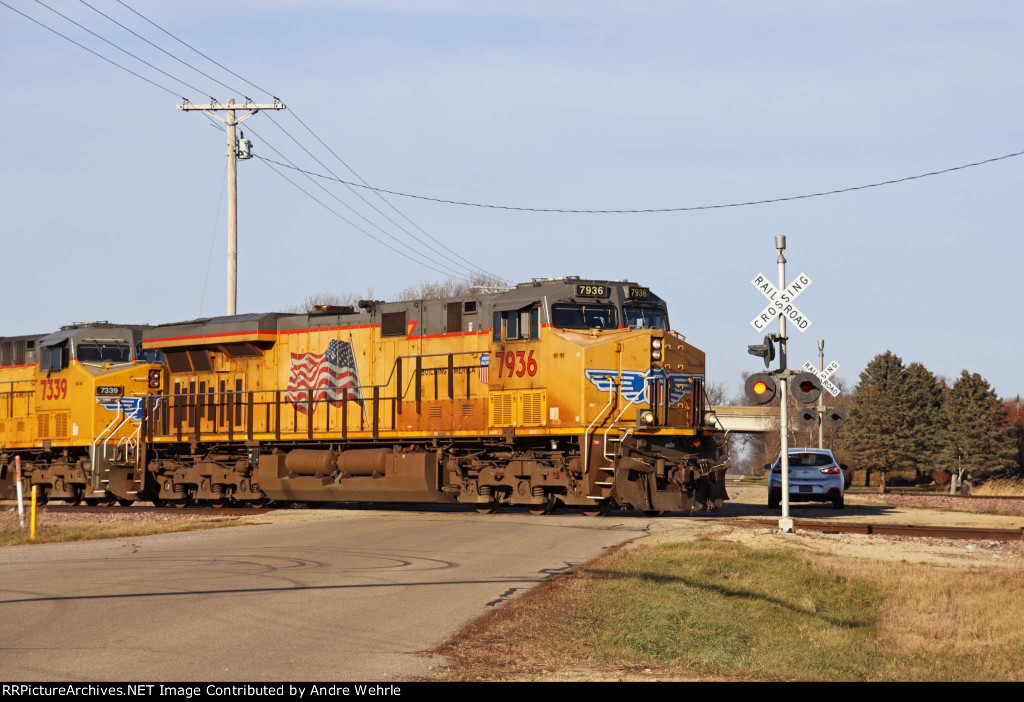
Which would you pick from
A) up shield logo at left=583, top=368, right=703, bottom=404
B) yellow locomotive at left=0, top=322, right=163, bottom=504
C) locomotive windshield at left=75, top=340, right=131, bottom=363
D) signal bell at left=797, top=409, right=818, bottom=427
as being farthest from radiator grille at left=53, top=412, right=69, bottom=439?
signal bell at left=797, top=409, right=818, bottom=427

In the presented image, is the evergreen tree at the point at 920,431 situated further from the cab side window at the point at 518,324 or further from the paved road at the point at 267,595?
the paved road at the point at 267,595

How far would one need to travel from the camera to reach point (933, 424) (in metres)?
65.1

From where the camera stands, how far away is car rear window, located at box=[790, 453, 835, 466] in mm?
30453

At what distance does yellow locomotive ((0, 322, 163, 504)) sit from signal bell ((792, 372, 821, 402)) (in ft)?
58.4

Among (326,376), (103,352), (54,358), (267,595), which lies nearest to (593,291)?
(326,376)

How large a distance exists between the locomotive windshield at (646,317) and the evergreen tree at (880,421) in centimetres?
4011

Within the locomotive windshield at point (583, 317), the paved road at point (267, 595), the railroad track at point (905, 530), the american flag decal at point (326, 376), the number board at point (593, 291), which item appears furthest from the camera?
the american flag decal at point (326, 376)

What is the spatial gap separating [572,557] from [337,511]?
37.0ft

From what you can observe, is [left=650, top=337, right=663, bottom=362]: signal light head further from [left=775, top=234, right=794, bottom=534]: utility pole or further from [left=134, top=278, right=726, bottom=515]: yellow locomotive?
[left=775, top=234, right=794, bottom=534]: utility pole

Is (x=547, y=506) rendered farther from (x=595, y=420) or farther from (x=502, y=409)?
(x=595, y=420)

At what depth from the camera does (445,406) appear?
2489 cm

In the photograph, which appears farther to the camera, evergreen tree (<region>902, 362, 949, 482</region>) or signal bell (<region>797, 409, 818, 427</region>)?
evergreen tree (<region>902, 362, 949, 482</region>)

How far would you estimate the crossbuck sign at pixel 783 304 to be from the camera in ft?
67.5

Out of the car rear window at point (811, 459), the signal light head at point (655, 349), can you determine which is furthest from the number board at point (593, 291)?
the car rear window at point (811, 459)
